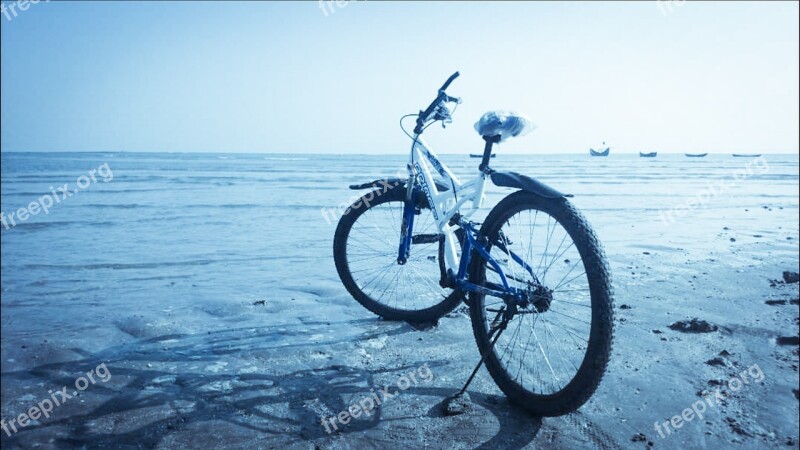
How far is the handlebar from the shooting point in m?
3.77

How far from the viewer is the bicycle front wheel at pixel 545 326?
2.19 metres

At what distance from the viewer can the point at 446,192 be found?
3494 mm

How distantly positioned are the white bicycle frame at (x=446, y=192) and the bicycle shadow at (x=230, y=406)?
1.02 metres

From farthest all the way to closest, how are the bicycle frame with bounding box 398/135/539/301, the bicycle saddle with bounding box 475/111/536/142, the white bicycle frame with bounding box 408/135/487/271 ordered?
the white bicycle frame with bounding box 408/135/487/271, the bicycle saddle with bounding box 475/111/536/142, the bicycle frame with bounding box 398/135/539/301

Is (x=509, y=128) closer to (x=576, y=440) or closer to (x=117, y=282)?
(x=576, y=440)

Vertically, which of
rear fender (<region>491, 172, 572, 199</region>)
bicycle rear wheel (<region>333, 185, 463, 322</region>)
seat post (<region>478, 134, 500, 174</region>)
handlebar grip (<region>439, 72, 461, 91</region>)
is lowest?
bicycle rear wheel (<region>333, 185, 463, 322</region>)

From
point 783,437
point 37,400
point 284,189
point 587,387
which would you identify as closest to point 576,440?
point 587,387

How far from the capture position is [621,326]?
Answer: 367 cm

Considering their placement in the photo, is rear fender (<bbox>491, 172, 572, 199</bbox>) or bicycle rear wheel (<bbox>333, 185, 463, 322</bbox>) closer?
rear fender (<bbox>491, 172, 572, 199</bbox>)

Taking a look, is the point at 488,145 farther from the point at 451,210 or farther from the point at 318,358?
the point at 318,358

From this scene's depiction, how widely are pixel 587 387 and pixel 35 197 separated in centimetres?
1719

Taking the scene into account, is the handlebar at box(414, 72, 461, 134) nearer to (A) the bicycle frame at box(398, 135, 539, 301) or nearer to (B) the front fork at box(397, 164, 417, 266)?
(A) the bicycle frame at box(398, 135, 539, 301)

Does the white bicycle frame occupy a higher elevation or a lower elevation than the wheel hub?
higher

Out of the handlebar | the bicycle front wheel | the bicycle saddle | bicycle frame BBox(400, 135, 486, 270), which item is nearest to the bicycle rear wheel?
bicycle frame BBox(400, 135, 486, 270)
